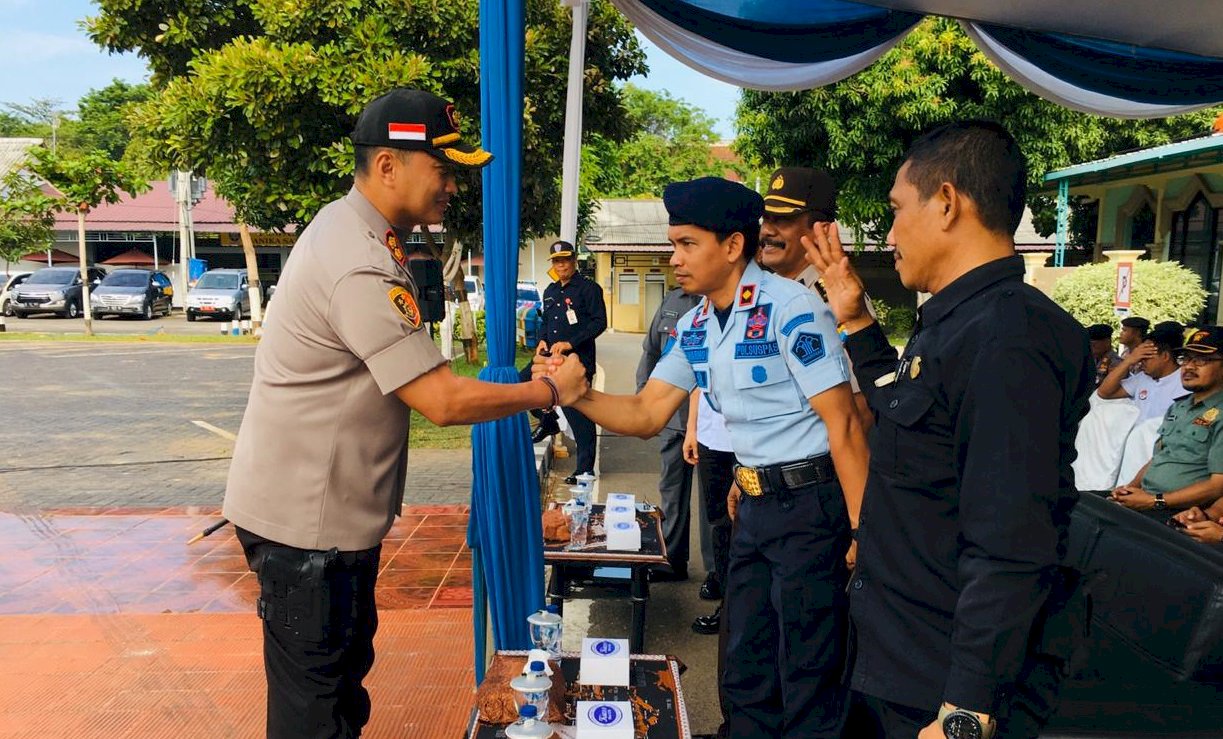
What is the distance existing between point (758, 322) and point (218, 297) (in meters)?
24.7

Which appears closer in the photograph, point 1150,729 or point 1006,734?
point 1006,734

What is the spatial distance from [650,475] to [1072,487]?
6127mm

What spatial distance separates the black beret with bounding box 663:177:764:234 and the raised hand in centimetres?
30

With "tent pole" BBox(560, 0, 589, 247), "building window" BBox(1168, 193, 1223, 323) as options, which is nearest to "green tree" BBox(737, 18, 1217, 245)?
"building window" BBox(1168, 193, 1223, 323)

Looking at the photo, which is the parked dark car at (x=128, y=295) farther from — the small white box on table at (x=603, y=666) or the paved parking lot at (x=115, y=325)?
the small white box on table at (x=603, y=666)

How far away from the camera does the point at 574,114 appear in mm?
4293

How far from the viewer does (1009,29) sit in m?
3.96

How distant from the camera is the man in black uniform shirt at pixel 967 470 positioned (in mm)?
1367

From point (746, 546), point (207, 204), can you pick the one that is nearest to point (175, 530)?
point (746, 546)

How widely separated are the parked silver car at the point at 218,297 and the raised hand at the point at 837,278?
23691 mm

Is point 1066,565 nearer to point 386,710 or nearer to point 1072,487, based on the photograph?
point 1072,487

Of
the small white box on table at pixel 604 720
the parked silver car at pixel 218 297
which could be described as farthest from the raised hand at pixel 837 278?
the parked silver car at pixel 218 297

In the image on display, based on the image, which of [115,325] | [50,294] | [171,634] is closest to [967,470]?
[171,634]

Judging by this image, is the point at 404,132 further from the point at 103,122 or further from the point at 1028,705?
the point at 103,122
